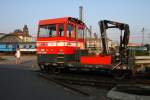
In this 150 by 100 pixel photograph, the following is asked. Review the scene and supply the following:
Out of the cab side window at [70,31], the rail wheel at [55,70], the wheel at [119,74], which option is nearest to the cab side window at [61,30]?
the cab side window at [70,31]

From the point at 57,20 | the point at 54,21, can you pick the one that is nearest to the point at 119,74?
the point at 57,20

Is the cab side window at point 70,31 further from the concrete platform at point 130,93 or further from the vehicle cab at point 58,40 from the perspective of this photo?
the concrete platform at point 130,93

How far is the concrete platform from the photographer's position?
897cm

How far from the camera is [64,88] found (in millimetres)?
11953

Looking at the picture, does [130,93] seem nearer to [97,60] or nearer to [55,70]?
[97,60]

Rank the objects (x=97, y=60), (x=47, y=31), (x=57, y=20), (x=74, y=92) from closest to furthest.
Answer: (x=74, y=92)
(x=97, y=60)
(x=57, y=20)
(x=47, y=31)

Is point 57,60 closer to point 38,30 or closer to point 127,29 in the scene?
point 38,30

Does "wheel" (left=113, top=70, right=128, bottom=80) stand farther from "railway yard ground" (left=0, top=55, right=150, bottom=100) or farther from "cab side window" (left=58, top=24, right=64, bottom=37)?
"cab side window" (left=58, top=24, right=64, bottom=37)

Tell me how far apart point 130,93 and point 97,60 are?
4290mm

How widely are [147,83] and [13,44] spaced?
4104cm

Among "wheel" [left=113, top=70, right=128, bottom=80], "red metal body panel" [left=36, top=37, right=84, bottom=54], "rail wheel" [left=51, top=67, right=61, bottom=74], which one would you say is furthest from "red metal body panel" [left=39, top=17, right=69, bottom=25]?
"wheel" [left=113, top=70, right=128, bottom=80]

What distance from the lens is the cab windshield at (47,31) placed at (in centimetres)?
1611

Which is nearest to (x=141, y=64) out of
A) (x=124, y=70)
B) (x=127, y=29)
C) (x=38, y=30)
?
(x=124, y=70)

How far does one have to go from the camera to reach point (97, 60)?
1385cm
